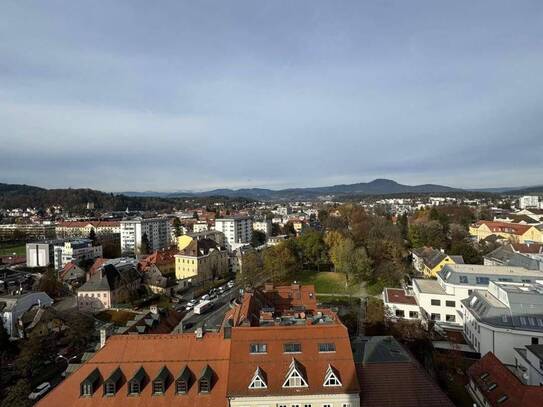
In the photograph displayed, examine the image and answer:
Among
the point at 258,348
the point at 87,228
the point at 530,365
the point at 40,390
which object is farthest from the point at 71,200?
the point at 530,365

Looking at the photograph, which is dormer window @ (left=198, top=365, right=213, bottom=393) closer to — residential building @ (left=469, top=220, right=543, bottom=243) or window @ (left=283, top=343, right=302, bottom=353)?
window @ (left=283, top=343, right=302, bottom=353)

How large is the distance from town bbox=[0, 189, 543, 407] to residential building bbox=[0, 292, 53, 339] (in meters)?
0.16

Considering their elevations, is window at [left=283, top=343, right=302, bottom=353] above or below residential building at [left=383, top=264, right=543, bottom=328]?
above

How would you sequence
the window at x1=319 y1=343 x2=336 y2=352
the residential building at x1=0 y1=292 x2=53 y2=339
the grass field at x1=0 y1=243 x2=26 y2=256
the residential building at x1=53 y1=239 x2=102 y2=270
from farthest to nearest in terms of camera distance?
the grass field at x1=0 y1=243 x2=26 y2=256 → the residential building at x1=53 y1=239 x2=102 y2=270 → the residential building at x1=0 y1=292 x2=53 y2=339 → the window at x1=319 y1=343 x2=336 y2=352

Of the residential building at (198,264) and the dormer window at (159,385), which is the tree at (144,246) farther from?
the dormer window at (159,385)

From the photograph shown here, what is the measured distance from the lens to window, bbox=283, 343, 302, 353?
58.8ft

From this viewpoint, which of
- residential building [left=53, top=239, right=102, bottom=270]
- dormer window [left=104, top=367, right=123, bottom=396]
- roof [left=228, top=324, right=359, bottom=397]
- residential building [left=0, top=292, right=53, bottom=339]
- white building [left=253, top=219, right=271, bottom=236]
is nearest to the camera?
roof [left=228, top=324, right=359, bottom=397]

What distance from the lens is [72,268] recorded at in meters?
58.6

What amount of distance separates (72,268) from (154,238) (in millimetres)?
36554

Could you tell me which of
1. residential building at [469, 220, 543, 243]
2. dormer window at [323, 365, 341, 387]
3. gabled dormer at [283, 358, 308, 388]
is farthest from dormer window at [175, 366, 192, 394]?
residential building at [469, 220, 543, 243]

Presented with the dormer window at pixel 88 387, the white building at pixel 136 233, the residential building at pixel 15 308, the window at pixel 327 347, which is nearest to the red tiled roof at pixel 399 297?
the window at pixel 327 347

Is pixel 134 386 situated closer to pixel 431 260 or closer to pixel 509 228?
pixel 431 260

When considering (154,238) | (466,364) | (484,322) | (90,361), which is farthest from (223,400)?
(154,238)

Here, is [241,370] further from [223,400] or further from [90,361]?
[90,361]
